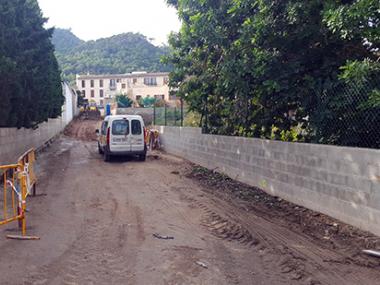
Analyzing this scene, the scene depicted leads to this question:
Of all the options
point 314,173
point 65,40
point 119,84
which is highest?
point 65,40

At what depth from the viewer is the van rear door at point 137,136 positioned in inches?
719

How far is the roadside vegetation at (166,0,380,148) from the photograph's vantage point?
289 inches

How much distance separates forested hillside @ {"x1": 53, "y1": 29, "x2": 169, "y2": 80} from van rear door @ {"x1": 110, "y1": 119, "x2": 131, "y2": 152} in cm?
10110

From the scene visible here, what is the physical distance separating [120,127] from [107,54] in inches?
5233

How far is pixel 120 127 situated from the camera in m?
18.3

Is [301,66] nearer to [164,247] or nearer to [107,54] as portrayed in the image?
[164,247]

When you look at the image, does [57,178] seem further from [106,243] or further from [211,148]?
[106,243]

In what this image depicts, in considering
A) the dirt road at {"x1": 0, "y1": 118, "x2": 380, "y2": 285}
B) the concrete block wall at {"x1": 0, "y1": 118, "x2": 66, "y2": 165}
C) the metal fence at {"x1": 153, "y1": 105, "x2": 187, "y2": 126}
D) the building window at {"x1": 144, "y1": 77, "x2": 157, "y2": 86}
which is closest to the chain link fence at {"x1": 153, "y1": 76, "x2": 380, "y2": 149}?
the dirt road at {"x1": 0, "y1": 118, "x2": 380, "y2": 285}

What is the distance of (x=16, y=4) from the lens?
14.6 meters

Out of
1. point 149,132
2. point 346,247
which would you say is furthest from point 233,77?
point 149,132

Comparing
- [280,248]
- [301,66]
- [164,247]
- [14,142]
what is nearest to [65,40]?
[14,142]

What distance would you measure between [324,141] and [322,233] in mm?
2556

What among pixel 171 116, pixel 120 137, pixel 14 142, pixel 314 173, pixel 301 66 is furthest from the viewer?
pixel 171 116

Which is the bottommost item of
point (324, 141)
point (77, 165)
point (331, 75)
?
point (77, 165)
